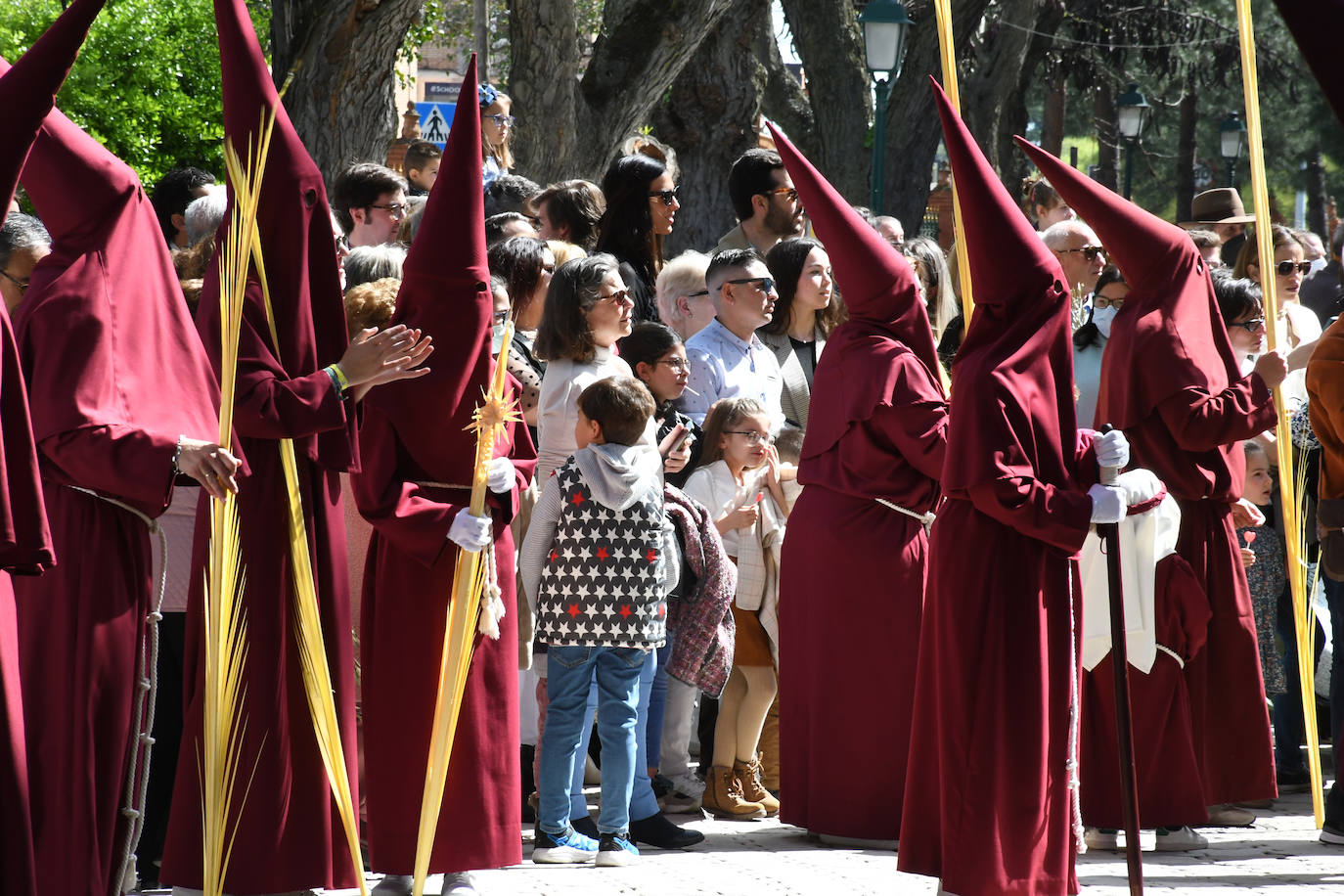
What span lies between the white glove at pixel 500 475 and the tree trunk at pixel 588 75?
19.1 ft

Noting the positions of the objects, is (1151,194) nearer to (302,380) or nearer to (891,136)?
(891,136)

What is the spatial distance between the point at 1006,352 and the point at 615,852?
2.14m

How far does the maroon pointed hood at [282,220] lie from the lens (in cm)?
479

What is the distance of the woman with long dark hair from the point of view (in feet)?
24.3

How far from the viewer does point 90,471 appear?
4.24 m

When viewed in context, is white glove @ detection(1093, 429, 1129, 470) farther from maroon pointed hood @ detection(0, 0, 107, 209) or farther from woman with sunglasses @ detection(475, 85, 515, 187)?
woman with sunglasses @ detection(475, 85, 515, 187)

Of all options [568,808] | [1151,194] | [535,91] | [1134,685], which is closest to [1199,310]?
[1134,685]

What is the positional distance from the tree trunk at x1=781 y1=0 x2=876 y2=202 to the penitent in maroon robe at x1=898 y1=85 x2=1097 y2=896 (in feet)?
36.3

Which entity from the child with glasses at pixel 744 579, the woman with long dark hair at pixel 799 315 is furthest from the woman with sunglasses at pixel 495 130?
the child with glasses at pixel 744 579

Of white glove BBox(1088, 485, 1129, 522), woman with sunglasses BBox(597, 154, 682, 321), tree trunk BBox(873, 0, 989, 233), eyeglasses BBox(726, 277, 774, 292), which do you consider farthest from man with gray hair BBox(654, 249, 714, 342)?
tree trunk BBox(873, 0, 989, 233)

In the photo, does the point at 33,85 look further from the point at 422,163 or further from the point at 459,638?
the point at 422,163

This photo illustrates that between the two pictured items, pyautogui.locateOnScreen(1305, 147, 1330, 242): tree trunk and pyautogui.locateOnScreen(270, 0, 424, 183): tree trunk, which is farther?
pyautogui.locateOnScreen(1305, 147, 1330, 242): tree trunk

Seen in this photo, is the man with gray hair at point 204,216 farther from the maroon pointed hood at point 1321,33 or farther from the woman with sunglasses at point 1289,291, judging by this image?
the woman with sunglasses at point 1289,291

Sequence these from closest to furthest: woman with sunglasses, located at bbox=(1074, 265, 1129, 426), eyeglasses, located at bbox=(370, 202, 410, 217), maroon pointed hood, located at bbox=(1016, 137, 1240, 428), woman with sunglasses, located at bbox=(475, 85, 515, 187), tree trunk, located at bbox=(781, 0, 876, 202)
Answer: maroon pointed hood, located at bbox=(1016, 137, 1240, 428) → woman with sunglasses, located at bbox=(1074, 265, 1129, 426) → eyeglasses, located at bbox=(370, 202, 410, 217) → woman with sunglasses, located at bbox=(475, 85, 515, 187) → tree trunk, located at bbox=(781, 0, 876, 202)
